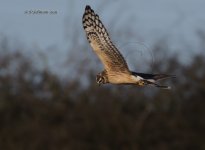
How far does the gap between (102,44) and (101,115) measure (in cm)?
1505

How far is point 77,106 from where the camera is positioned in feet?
73.9

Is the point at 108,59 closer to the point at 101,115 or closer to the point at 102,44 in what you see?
the point at 102,44

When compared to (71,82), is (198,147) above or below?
below

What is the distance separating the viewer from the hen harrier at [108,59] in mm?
6379

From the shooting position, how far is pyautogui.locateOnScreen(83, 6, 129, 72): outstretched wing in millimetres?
6480

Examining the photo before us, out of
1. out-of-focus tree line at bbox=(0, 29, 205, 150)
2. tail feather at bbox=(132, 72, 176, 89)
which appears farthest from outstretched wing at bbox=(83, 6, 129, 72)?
out-of-focus tree line at bbox=(0, 29, 205, 150)

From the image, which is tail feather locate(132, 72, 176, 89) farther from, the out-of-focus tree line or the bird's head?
the out-of-focus tree line

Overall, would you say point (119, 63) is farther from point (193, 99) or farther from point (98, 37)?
point (193, 99)

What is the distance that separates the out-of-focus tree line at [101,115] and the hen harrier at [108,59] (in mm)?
13378

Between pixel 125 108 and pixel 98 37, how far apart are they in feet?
49.5

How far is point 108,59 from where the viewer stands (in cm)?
658

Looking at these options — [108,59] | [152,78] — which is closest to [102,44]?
[108,59]

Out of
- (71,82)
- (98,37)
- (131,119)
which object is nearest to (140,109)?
(131,119)

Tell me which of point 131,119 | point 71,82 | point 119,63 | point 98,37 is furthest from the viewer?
point 131,119
